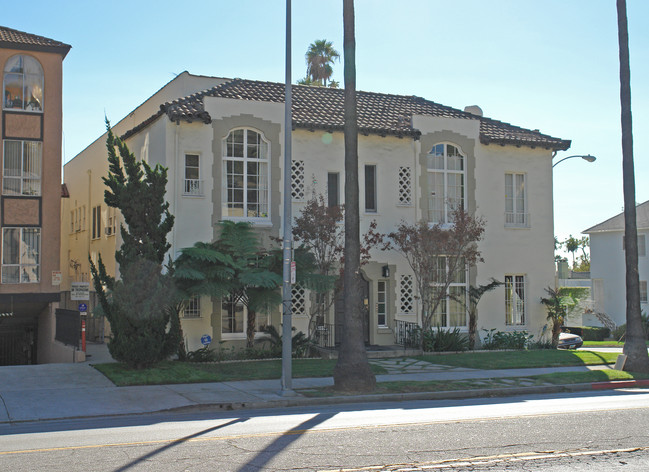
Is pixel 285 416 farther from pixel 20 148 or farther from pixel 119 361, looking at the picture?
pixel 20 148

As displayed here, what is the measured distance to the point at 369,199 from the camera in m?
23.0

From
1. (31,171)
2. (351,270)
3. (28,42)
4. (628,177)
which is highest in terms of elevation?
(28,42)

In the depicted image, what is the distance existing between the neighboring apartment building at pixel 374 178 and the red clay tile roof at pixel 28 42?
3675 mm

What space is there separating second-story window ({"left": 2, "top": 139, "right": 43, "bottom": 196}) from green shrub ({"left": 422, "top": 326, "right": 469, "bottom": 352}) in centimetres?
1400

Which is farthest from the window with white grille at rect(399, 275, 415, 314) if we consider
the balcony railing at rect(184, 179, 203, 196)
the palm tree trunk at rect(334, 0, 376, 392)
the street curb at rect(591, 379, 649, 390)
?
the palm tree trunk at rect(334, 0, 376, 392)

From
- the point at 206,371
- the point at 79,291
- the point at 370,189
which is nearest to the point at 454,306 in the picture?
the point at 370,189

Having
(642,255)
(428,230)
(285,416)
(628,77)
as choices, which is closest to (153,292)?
(285,416)

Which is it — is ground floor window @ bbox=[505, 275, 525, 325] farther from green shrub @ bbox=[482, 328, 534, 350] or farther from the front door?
the front door

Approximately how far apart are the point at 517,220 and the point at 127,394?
15.9m

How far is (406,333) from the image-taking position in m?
22.4

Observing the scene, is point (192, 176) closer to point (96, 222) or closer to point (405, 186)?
point (405, 186)

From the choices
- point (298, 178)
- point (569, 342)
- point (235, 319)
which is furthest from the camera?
point (569, 342)

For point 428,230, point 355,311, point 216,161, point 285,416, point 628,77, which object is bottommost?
point 285,416

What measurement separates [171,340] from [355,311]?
463 cm
